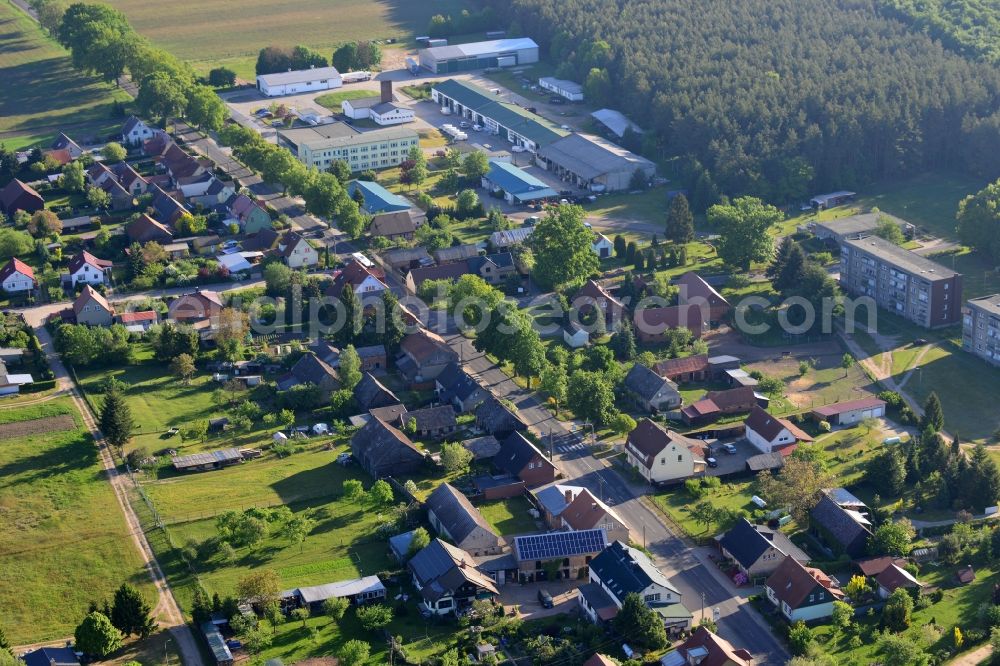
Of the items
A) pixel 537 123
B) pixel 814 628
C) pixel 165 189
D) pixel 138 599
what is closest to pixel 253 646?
pixel 138 599

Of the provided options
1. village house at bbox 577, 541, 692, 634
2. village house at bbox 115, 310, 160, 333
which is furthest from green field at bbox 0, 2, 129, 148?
village house at bbox 577, 541, 692, 634

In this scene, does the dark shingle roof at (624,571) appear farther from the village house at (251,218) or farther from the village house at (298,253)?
the village house at (251,218)

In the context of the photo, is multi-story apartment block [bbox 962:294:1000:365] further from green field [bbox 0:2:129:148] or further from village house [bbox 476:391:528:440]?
green field [bbox 0:2:129:148]

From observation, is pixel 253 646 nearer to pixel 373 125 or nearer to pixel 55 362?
pixel 55 362

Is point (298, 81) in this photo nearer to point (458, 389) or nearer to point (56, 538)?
point (458, 389)

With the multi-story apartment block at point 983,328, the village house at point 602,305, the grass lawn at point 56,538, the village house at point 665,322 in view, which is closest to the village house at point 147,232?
the grass lawn at point 56,538

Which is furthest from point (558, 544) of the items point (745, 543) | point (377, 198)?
point (377, 198)
